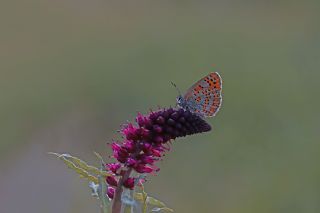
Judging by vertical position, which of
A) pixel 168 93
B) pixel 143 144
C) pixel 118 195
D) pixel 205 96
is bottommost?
pixel 118 195

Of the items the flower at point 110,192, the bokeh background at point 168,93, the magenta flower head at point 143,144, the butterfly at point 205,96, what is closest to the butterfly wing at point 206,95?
the butterfly at point 205,96

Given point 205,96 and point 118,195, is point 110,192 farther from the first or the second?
point 205,96

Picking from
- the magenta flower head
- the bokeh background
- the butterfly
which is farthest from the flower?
the bokeh background

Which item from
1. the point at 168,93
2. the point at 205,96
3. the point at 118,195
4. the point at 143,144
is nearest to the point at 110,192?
the point at 118,195

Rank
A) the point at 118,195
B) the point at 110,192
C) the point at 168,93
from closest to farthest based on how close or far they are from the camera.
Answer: the point at 118,195 → the point at 110,192 → the point at 168,93

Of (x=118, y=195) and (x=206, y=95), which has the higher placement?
(x=206, y=95)

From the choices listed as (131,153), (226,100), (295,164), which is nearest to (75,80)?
(226,100)

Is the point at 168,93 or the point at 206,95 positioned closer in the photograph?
the point at 206,95

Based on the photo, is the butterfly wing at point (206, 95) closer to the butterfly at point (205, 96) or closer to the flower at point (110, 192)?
the butterfly at point (205, 96)
